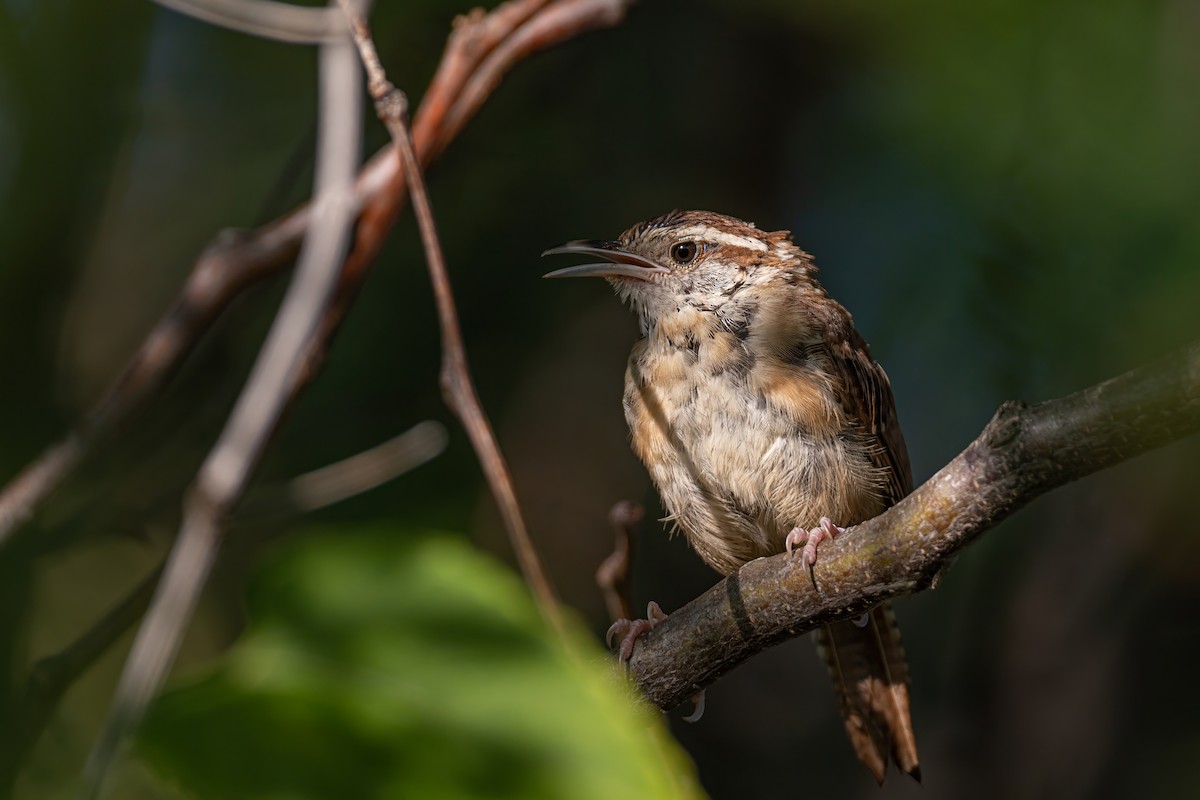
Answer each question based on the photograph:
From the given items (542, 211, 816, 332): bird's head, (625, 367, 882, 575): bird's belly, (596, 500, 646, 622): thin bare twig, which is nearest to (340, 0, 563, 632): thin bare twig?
(596, 500, 646, 622): thin bare twig

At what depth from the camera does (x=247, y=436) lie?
65.4 inches

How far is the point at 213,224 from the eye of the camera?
4.96 meters

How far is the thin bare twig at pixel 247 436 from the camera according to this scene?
1296 mm

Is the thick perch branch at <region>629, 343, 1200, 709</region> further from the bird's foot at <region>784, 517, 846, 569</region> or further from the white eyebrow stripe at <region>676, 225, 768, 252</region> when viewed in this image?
the white eyebrow stripe at <region>676, 225, 768, 252</region>

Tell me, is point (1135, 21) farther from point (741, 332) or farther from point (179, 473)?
point (179, 473)

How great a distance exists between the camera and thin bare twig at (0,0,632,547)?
266cm

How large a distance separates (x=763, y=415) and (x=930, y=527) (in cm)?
115

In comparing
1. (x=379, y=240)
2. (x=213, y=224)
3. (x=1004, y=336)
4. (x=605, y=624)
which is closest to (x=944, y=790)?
(x=605, y=624)

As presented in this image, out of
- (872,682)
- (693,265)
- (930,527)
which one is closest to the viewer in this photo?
(930,527)

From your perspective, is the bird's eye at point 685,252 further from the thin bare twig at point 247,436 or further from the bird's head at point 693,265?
the thin bare twig at point 247,436

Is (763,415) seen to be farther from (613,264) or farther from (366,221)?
(366,221)

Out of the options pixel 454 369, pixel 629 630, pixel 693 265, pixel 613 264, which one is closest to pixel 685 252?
pixel 693 265

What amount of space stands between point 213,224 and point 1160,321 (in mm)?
3661

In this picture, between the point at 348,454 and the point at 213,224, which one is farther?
the point at 213,224
